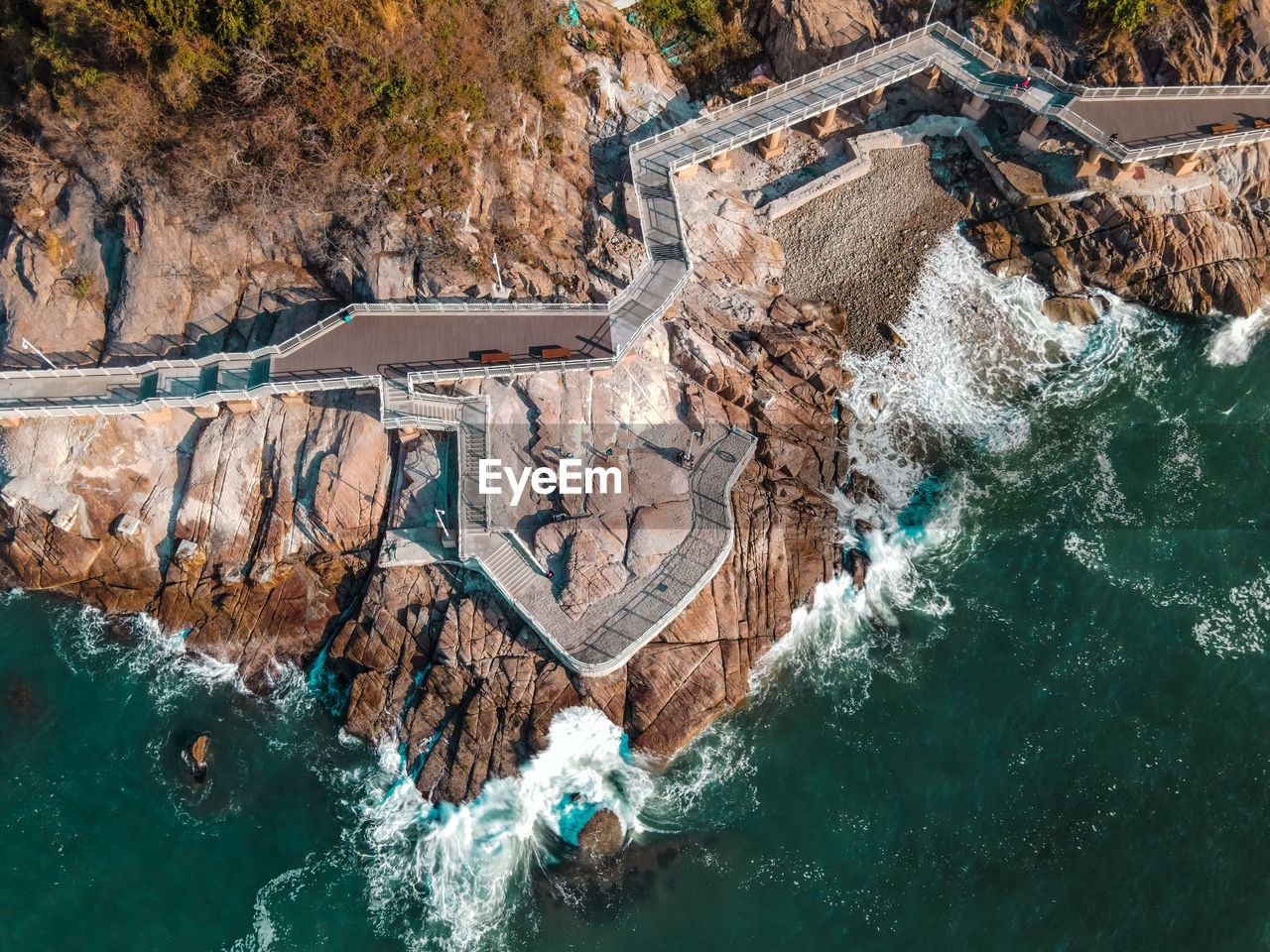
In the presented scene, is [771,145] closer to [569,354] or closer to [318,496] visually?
[569,354]

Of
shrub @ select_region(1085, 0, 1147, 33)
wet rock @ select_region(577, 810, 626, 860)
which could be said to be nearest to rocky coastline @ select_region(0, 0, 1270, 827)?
wet rock @ select_region(577, 810, 626, 860)

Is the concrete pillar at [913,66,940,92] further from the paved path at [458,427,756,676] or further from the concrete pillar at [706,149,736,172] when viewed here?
the paved path at [458,427,756,676]

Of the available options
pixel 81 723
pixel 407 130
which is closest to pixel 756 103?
pixel 407 130

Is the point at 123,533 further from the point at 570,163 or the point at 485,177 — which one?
the point at 570,163

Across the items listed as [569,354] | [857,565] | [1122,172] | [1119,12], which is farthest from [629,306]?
[1119,12]

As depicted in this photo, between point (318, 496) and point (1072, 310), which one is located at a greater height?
point (1072, 310)
